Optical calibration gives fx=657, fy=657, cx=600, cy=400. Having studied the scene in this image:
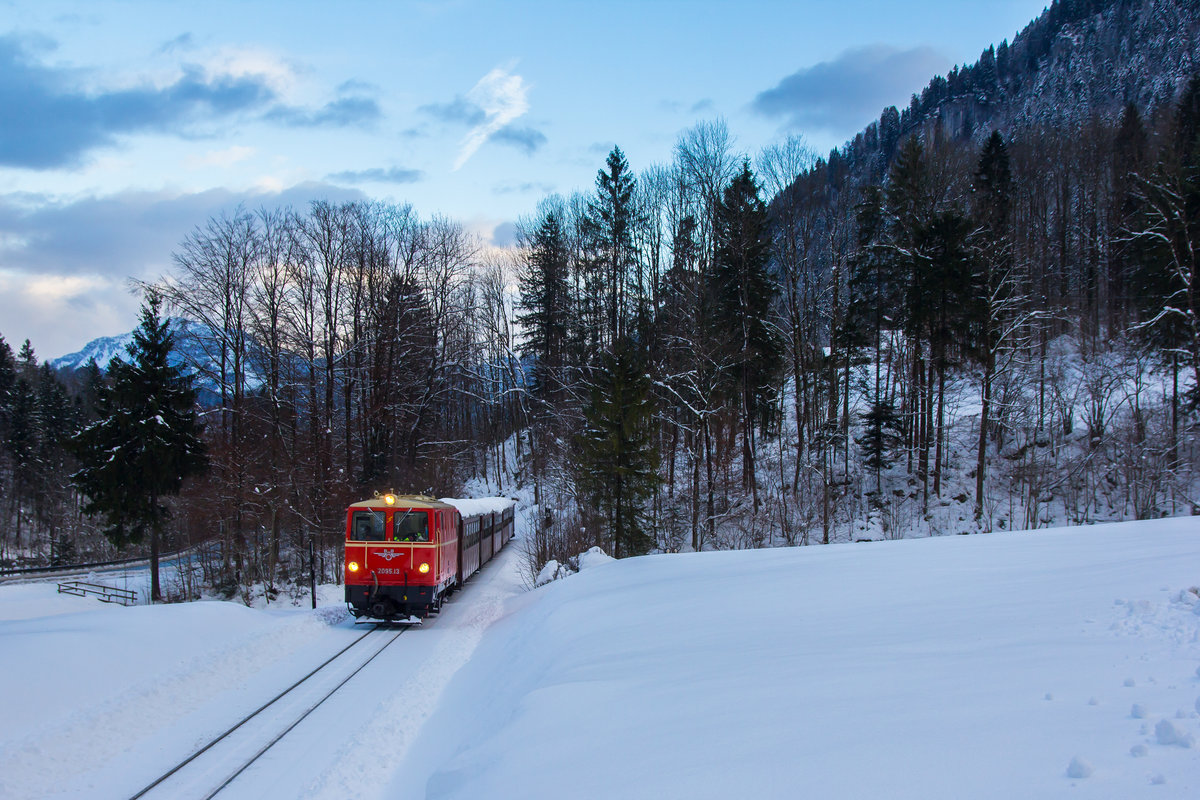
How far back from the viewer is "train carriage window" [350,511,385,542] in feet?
55.6

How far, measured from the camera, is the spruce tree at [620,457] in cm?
2323

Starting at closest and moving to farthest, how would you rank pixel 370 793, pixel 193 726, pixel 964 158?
pixel 370 793 → pixel 193 726 → pixel 964 158

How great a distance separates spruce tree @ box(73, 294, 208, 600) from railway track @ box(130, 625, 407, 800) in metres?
20.6

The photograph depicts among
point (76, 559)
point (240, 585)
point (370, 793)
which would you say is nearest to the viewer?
point (370, 793)

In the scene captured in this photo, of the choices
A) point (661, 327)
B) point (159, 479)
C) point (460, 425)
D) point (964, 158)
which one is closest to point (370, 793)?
point (159, 479)

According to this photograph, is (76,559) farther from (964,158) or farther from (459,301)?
(964,158)

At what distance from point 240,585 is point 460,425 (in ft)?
101

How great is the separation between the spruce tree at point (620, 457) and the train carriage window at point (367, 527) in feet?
26.9

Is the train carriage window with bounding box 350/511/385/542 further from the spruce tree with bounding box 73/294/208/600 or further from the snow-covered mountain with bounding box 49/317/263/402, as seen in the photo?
the snow-covered mountain with bounding box 49/317/263/402

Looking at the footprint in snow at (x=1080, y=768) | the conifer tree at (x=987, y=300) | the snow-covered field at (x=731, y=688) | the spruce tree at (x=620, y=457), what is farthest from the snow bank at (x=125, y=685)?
the conifer tree at (x=987, y=300)

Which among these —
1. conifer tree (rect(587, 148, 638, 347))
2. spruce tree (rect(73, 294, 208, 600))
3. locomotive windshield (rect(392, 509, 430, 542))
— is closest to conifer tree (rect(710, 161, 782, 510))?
conifer tree (rect(587, 148, 638, 347))

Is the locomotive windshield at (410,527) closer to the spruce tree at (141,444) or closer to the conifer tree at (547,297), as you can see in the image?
the spruce tree at (141,444)

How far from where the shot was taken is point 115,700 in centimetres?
940

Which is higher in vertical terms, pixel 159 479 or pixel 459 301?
pixel 459 301
